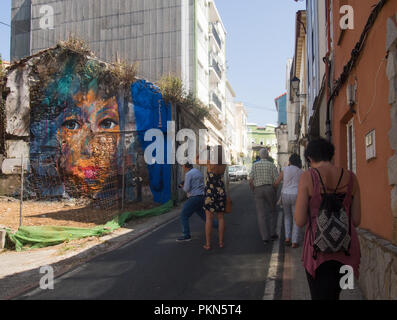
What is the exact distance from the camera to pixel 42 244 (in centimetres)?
845

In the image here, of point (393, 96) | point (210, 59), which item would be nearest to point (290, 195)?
point (393, 96)

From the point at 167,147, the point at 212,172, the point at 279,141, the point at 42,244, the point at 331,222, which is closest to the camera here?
the point at 331,222

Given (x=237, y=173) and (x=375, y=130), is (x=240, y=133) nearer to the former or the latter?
(x=237, y=173)

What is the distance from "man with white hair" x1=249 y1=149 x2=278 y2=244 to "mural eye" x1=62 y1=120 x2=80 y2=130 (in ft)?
34.5

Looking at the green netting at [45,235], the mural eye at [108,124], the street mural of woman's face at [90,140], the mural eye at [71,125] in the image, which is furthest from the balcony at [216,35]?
the green netting at [45,235]

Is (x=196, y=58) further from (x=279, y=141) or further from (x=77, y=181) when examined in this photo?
(x=279, y=141)

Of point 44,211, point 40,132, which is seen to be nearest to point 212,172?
point 44,211

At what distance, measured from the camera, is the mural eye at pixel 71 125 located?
15916 mm

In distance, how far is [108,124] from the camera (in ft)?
51.5

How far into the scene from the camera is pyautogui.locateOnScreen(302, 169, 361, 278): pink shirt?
9.25ft

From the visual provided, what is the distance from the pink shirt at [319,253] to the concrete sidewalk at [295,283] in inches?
68.1

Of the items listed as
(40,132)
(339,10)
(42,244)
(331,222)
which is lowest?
(42,244)

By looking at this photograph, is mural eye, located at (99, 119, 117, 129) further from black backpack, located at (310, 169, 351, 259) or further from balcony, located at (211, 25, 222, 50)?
balcony, located at (211, 25, 222, 50)

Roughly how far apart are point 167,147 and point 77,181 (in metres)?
4.00
